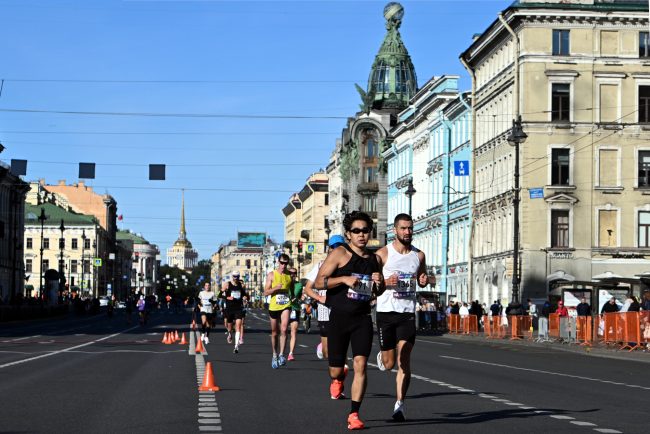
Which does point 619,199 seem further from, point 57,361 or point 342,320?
point 342,320

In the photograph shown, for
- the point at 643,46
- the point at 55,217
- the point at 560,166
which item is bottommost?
the point at 560,166

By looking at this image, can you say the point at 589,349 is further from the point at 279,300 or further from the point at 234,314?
the point at 279,300

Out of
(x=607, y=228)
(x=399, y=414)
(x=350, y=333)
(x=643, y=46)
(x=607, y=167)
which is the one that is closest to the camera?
(x=350, y=333)

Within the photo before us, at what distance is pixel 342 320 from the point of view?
1272 cm

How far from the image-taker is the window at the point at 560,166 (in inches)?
2675

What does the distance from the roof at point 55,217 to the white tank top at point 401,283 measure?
165 meters

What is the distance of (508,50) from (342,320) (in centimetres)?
5971

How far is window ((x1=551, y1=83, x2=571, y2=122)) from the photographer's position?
68.4 m

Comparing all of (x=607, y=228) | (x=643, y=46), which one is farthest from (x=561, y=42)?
(x=607, y=228)

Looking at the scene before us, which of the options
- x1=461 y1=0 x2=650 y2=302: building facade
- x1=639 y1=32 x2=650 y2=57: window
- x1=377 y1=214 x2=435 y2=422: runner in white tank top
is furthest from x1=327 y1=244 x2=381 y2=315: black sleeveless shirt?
x1=639 y1=32 x2=650 y2=57: window

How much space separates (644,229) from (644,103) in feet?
20.1

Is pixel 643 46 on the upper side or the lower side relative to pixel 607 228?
upper

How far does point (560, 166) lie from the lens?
68.2m

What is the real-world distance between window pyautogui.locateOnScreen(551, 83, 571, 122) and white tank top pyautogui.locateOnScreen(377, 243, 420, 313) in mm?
55535
